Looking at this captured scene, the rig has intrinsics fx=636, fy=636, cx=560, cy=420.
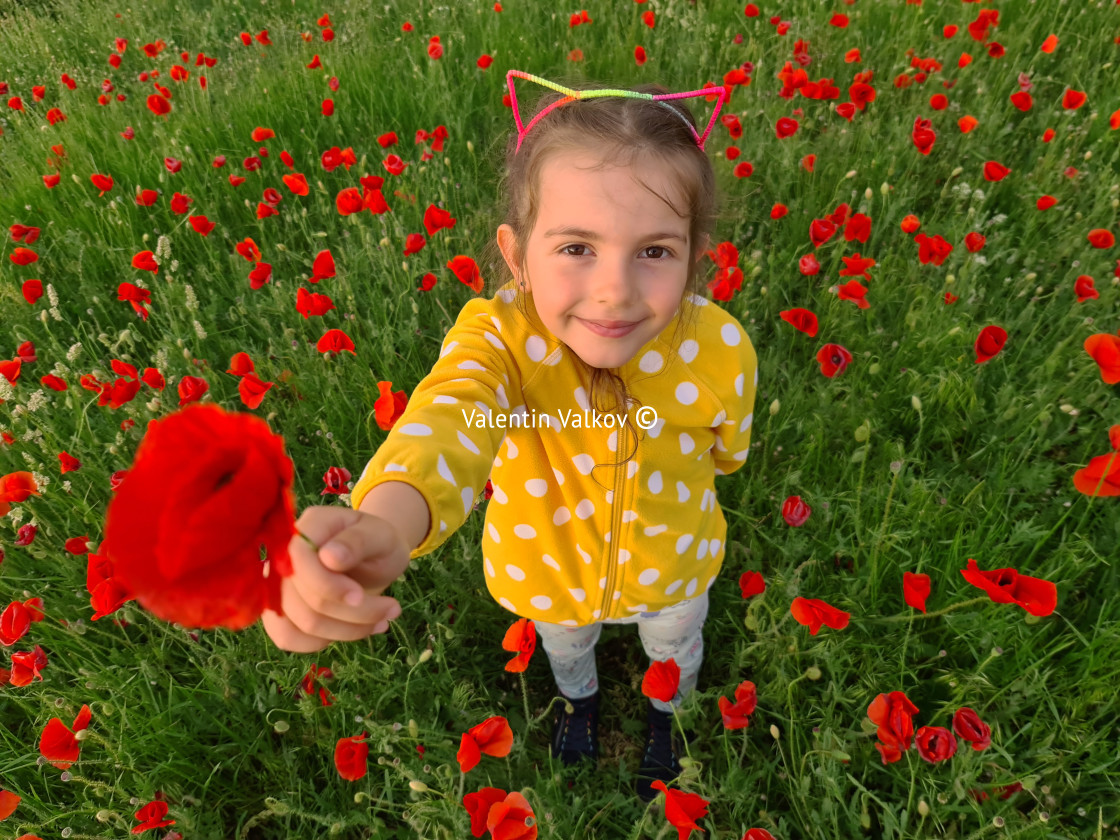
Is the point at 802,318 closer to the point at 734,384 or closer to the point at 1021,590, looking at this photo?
the point at 734,384

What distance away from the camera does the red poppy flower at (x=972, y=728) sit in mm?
1346

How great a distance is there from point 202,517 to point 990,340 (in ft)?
6.69

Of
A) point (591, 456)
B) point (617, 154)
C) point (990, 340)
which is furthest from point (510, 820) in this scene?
point (990, 340)

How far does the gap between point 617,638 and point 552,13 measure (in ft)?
14.2

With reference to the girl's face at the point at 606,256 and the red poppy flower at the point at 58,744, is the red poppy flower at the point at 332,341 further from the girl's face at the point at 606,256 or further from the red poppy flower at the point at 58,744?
the red poppy flower at the point at 58,744

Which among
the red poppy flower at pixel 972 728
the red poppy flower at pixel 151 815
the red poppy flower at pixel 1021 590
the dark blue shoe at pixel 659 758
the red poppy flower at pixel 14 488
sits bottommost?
the dark blue shoe at pixel 659 758

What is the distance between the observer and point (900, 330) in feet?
8.64

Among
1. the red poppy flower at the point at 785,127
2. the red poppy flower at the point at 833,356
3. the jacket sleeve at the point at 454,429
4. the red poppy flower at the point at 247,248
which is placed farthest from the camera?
the red poppy flower at the point at 785,127

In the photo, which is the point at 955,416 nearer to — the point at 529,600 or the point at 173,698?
the point at 529,600

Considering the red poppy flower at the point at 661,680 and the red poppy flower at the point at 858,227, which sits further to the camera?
the red poppy flower at the point at 858,227

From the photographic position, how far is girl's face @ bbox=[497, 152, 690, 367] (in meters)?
1.19

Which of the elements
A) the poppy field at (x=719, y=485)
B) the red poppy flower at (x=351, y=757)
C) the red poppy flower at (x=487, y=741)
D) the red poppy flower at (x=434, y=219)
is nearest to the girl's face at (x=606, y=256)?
the poppy field at (x=719, y=485)

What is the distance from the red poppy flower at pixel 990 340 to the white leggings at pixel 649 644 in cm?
107

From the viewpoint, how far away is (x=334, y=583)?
62cm
